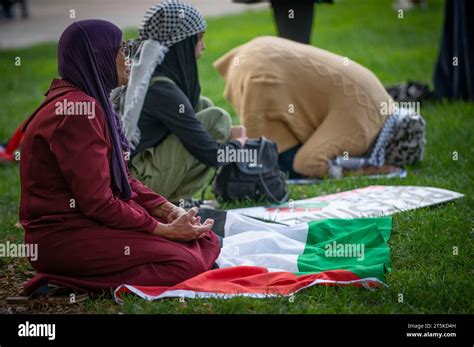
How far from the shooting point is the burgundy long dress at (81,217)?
3553mm

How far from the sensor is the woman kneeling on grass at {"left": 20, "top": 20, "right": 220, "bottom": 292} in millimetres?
3564

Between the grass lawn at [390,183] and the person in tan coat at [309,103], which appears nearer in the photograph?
the grass lawn at [390,183]

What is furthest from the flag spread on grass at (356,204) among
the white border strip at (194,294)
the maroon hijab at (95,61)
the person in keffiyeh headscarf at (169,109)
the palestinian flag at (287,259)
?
the maroon hijab at (95,61)

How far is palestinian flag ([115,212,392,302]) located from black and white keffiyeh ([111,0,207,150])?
0.90 m

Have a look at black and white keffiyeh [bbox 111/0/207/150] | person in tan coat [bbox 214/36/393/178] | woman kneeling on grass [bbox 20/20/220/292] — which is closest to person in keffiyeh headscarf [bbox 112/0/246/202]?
black and white keffiyeh [bbox 111/0/207/150]

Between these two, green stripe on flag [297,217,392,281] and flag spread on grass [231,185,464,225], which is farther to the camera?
flag spread on grass [231,185,464,225]

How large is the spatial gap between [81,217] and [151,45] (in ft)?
5.52

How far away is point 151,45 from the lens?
200 inches

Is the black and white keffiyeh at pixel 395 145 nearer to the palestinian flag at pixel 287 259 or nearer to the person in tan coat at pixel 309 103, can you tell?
the person in tan coat at pixel 309 103

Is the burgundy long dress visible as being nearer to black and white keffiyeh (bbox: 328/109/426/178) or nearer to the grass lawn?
the grass lawn

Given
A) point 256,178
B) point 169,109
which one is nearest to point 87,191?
point 169,109

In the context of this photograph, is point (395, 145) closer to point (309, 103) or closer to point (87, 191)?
point (309, 103)

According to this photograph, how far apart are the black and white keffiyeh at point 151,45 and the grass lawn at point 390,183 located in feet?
3.65
